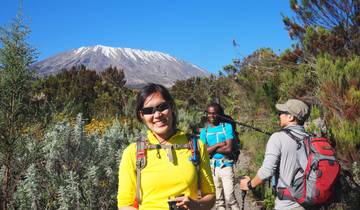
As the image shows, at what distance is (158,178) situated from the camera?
209cm

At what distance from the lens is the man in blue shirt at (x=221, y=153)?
16.0ft

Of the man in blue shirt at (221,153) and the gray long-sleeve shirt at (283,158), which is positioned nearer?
the gray long-sleeve shirt at (283,158)

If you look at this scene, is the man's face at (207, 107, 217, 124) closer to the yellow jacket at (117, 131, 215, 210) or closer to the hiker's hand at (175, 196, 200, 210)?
the yellow jacket at (117, 131, 215, 210)

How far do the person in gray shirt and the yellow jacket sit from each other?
112 centimetres

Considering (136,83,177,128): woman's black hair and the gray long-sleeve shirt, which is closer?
(136,83,177,128): woman's black hair

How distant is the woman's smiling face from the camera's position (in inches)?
87.7

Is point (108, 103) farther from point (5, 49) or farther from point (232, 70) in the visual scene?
point (5, 49)

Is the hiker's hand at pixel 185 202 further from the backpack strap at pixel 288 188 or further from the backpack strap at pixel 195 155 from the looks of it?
the backpack strap at pixel 288 188

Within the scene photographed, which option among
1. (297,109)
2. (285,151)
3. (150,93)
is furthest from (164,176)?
(297,109)

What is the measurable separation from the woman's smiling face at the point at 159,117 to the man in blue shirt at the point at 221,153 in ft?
8.75

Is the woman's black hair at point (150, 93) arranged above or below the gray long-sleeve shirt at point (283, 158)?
above

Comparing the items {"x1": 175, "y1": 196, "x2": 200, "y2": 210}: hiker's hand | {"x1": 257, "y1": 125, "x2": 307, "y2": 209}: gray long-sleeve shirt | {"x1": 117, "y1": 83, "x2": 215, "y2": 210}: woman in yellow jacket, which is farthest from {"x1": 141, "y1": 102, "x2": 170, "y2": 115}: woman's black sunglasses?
{"x1": 257, "y1": 125, "x2": 307, "y2": 209}: gray long-sleeve shirt

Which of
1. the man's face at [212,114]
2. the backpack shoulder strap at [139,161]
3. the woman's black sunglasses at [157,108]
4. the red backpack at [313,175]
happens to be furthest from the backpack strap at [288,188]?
the man's face at [212,114]

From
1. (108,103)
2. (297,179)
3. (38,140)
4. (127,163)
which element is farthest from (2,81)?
(108,103)
